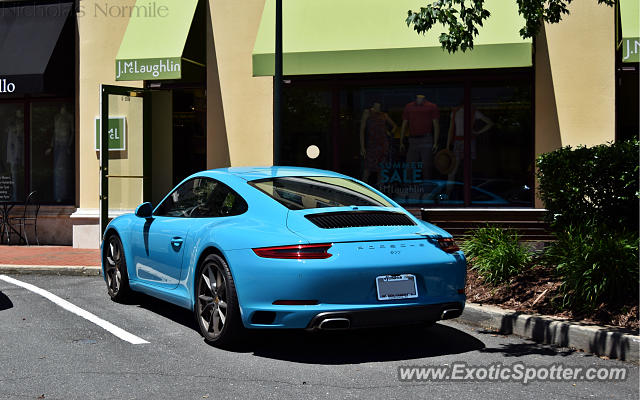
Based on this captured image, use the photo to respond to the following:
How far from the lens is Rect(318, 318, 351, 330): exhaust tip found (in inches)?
234

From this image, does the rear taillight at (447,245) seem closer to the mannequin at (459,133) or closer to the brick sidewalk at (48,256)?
the brick sidewalk at (48,256)

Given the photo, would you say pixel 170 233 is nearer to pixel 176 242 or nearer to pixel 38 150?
pixel 176 242

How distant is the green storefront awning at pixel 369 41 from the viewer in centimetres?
1284

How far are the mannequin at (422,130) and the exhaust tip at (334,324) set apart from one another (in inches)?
346

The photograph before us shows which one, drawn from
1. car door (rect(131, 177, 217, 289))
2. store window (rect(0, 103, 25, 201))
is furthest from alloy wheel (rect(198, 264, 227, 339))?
store window (rect(0, 103, 25, 201))

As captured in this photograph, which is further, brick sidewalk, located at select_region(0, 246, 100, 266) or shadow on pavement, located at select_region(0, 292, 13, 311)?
brick sidewalk, located at select_region(0, 246, 100, 266)

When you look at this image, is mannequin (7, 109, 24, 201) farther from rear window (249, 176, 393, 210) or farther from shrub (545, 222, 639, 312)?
shrub (545, 222, 639, 312)

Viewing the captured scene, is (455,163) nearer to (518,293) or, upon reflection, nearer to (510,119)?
(510,119)

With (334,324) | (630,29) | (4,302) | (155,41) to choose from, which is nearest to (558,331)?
(334,324)

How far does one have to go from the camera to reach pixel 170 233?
24.5ft

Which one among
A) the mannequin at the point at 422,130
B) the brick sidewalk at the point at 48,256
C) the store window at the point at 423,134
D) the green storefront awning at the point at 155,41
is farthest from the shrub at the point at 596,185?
the green storefront awning at the point at 155,41

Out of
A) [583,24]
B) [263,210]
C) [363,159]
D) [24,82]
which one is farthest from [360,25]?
[263,210]

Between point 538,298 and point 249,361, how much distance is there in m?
3.22

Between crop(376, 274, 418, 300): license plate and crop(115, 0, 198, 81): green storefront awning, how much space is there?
361 inches
